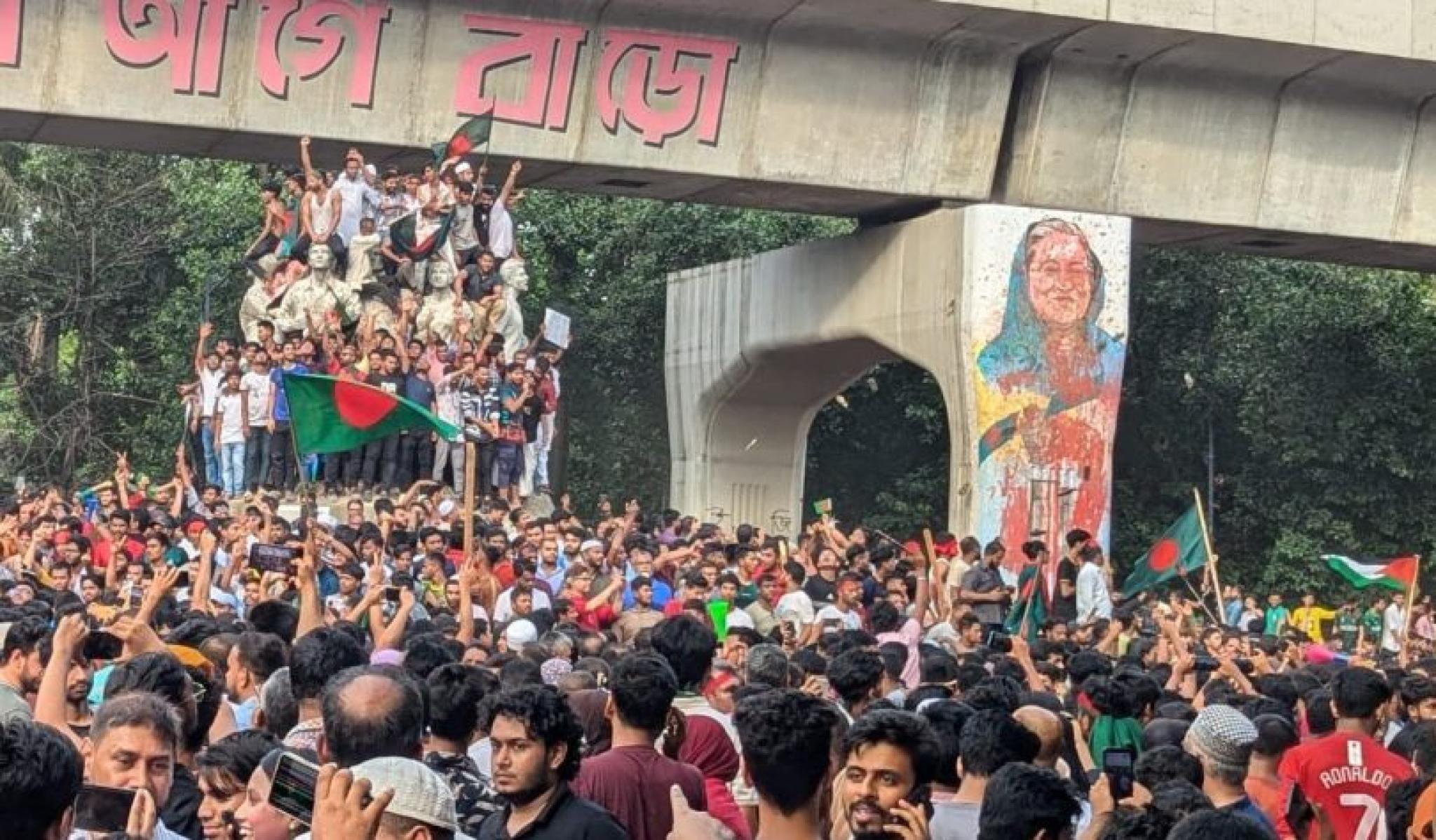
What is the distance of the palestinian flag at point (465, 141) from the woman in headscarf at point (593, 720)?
16.1 metres

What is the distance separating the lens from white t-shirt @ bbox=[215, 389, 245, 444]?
23.0 m

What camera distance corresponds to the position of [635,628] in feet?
44.0

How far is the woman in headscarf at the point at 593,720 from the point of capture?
766cm

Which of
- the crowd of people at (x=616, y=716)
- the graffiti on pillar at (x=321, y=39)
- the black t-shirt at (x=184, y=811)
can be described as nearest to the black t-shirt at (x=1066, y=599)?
the crowd of people at (x=616, y=716)

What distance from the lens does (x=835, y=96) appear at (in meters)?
25.2

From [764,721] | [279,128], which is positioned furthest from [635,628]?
[279,128]

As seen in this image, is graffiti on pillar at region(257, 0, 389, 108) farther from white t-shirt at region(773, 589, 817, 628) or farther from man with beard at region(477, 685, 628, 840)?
man with beard at region(477, 685, 628, 840)

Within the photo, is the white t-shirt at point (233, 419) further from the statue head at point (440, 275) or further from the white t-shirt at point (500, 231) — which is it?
the white t-shirt at point (500, 231)

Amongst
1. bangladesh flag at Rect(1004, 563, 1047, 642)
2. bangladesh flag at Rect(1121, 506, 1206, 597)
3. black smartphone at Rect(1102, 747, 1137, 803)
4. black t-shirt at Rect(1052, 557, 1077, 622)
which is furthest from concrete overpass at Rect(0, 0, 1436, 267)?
black smartphone at Rect(1102, 747, 1137, 803)

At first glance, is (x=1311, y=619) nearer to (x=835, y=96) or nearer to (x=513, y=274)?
(x=835, y=96)

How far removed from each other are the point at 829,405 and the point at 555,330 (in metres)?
15.0

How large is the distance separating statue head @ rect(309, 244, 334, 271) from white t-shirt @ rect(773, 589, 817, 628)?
8.07 m

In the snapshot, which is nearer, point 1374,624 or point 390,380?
point 390,380

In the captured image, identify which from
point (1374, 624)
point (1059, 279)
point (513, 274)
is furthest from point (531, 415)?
point (1374, 624)
